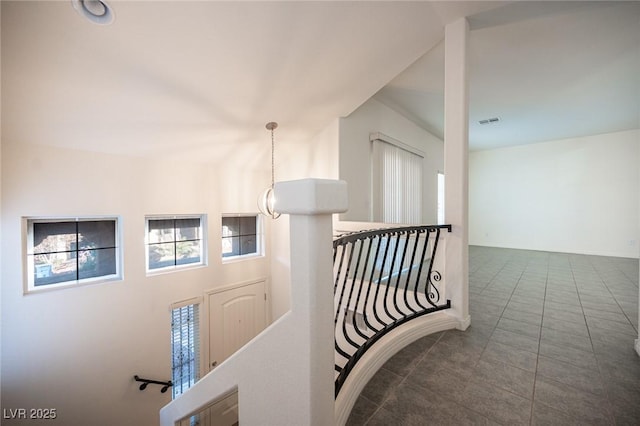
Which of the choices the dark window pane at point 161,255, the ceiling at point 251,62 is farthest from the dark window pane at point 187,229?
the ceiling at point 251,62

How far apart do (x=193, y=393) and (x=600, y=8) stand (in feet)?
13.7

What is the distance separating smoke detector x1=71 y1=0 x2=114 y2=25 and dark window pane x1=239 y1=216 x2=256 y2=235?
10.6 ft

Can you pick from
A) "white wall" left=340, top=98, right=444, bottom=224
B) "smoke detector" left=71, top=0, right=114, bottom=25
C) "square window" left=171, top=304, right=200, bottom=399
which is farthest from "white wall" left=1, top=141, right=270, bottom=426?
"white wall" left=340, top=98, right=444, bottom=224

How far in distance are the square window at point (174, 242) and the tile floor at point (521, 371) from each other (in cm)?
347

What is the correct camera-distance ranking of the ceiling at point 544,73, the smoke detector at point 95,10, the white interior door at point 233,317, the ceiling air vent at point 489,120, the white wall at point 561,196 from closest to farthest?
the smoke detector at point 95,10, the ceiling at point 544,73, the white interior door at point 233,317, the ceiling air vent at point 489,120, the white wall at point 561,196

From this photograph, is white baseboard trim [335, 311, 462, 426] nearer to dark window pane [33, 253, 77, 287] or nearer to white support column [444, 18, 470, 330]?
white support column [444, 18, 470, 330]

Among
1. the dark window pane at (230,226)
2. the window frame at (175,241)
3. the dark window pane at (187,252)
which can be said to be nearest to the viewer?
the window frame at (175,241)

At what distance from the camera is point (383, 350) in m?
1.61

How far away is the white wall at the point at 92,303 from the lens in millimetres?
2553

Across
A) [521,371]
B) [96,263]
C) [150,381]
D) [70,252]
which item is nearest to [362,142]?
[521,371]

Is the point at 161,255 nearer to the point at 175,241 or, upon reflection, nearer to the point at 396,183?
the point at 175,241

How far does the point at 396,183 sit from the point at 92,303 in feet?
15.8

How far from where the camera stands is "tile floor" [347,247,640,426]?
121 centimetres

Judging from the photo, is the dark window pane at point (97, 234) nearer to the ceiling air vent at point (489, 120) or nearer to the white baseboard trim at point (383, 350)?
the white baseboard trim at point (383, 350)
